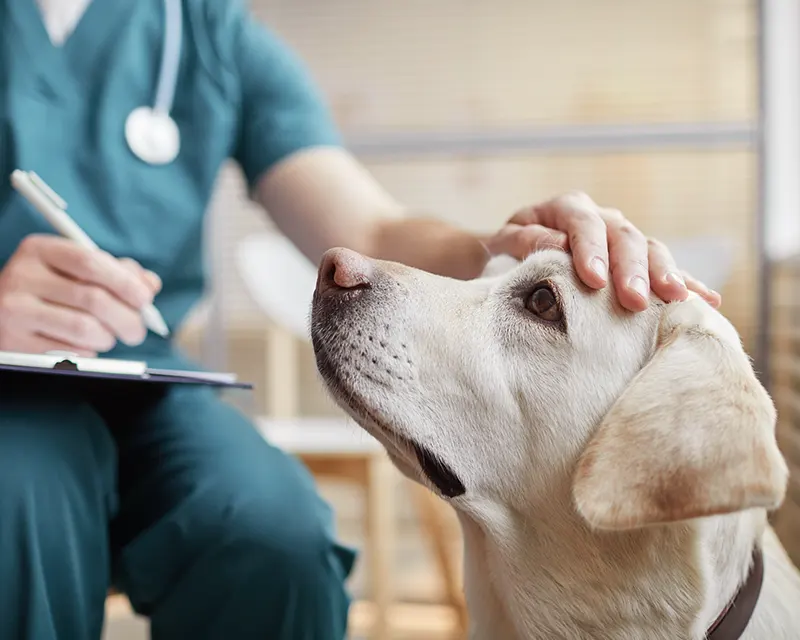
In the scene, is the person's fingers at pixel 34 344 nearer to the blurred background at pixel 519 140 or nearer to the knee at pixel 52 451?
the knee at pixel 52 451

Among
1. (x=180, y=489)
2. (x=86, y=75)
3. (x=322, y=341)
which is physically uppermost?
(x=86, y=75)

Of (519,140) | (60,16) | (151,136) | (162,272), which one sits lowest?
(162,272)

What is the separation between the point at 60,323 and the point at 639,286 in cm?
56

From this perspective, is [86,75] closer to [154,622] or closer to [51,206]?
[51,206]

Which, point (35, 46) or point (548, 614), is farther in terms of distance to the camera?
point (35, 46)

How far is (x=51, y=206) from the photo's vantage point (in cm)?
87

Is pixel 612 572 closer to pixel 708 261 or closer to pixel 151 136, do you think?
pixel 151 136

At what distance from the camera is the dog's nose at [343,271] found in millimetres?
751

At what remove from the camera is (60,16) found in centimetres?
106

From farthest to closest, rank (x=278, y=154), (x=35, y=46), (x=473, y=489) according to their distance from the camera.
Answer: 1. (x=278, y=154)
2. (x=35, y=46)
3. (x=473, y=489)

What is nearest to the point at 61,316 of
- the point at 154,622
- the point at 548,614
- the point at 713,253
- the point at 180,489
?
the point at 180,489

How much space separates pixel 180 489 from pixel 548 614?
0.41 meters

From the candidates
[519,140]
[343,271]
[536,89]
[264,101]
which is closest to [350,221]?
[264,101]

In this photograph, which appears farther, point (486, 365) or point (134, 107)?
point (134, 107)
